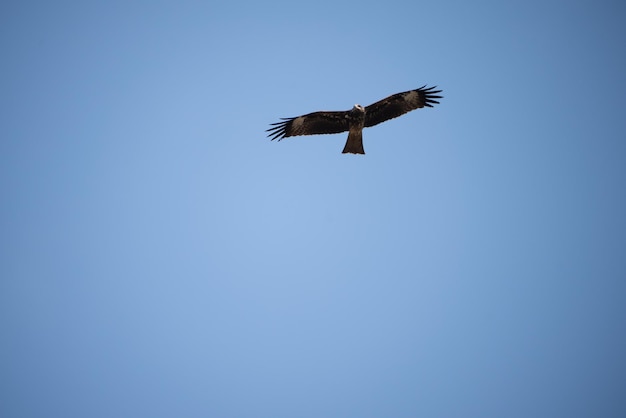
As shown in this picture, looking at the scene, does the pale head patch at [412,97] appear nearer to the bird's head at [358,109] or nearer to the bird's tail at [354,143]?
the bird's head at [358,109]

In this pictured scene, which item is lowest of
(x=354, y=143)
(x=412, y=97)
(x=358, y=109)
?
(x=354, y=143)

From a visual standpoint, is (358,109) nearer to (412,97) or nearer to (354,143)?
→ (354,143)

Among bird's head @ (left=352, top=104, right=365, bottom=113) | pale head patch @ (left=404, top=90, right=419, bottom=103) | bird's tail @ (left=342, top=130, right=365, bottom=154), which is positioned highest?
pale head patch @ (left=404, top=90, right=419, bottom=103)

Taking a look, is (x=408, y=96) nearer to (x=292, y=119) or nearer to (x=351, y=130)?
(x=351, y=130)

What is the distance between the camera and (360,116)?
39.2 feet

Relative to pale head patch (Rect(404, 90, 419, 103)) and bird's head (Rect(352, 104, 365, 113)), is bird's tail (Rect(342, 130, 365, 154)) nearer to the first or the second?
bird's head (Rect(352, 104, 365, 113))

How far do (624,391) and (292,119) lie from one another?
202 feet

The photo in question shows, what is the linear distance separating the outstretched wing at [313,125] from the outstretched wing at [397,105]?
0.65 metres

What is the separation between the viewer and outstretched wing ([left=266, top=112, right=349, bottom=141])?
12.4 m

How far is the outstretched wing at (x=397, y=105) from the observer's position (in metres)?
12.1

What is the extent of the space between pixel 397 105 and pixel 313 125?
2.11m

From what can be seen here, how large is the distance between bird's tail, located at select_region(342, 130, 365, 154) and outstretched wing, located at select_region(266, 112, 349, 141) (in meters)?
0.42

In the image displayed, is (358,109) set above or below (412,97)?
below

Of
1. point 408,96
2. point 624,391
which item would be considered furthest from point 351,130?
point 624,391
